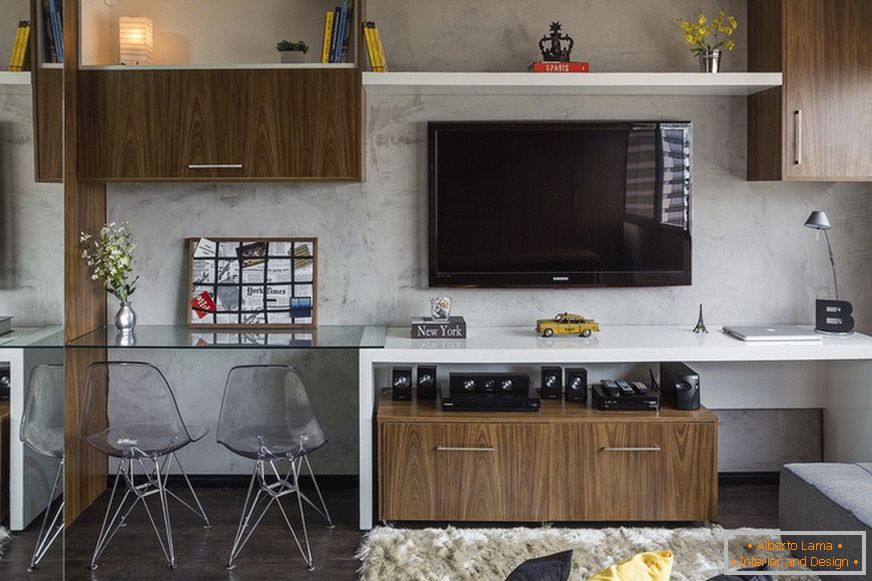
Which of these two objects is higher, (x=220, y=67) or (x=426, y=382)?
(x=220, y=67)

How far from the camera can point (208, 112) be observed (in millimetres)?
3924

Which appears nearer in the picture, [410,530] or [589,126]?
[410,530]

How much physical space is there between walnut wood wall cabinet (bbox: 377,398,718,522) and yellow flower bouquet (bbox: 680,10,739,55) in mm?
1533

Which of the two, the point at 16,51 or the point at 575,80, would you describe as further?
the point at 575,80

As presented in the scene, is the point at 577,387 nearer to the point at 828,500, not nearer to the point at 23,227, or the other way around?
the point at 828,500

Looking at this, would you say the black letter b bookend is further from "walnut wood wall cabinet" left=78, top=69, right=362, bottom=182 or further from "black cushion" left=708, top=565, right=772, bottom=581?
"black cushion" left=708, top=565, right=772, bottom=581

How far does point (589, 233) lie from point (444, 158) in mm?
703

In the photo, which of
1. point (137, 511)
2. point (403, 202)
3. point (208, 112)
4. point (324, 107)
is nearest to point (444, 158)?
point (403, 202)

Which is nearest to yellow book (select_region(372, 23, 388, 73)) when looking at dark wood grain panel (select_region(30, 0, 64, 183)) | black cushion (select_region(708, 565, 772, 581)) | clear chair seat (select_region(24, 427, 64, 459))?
dark wood grain panel (select_region(30, 0, 64, 183))

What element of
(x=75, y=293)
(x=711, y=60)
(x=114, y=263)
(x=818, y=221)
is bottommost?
(x=75, y=293)

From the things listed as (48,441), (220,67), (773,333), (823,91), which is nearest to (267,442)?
(48,441)

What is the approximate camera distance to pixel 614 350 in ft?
12.3

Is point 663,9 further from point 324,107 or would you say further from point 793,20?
point 324,107

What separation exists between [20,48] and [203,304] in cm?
165
